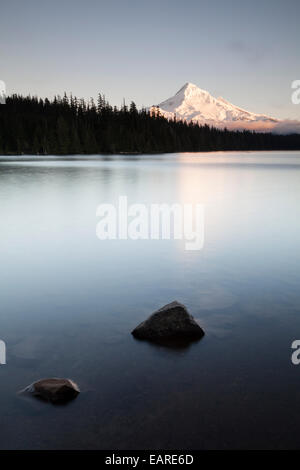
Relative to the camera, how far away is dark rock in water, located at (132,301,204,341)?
7.04 metres

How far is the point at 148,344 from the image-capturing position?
6.86 meters

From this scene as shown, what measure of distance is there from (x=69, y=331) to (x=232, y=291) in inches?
169

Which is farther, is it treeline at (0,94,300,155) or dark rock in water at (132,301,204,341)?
treeline at (0,94,300,155)

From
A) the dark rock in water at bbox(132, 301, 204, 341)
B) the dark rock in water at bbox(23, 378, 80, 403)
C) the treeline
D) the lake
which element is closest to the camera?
the lake

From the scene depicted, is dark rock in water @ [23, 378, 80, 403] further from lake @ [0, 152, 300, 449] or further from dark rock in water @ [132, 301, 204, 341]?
dark rock in water @ [132, 301, 204, 341]

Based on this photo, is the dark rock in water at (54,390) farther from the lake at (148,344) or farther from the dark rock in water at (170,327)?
the dark rock in water at (170,327)

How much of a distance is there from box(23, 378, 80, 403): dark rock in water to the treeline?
138 m

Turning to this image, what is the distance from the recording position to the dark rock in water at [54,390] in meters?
5.29

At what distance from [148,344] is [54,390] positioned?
2.06 meters

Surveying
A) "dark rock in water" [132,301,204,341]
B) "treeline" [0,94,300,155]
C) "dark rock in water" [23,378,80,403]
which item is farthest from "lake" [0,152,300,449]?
"treeline" [0,94,300,155]

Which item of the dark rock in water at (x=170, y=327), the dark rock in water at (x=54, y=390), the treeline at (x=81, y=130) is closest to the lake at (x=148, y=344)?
the dark rock in water at (x=54, y=390)

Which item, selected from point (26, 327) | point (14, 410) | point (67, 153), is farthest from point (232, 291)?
point (67, 153)

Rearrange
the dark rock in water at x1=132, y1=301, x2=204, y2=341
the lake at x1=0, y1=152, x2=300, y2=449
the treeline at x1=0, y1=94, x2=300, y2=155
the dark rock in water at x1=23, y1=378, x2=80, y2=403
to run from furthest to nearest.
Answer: the treeline at x1=0, y1=94, x2=300, y2=155, the dark rock in water at x1=132, y1=301, x2=204, y2=341, the dark rock in water at x1=23, y1=378, x2=80, y2=403, the lake at x1=0, y1=152, x2=300, y2=449

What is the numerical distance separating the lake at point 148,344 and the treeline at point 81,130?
13077 centimetres
